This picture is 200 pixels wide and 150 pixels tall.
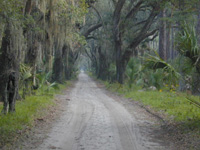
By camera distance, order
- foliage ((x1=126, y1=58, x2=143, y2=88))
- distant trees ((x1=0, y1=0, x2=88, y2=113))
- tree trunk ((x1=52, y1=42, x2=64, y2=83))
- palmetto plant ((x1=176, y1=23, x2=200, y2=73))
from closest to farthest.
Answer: palmetto plant ((x1=176, y1=23, x2=200, y2=73)) < distant trees ((x1=0, y1=0, x2=88, y2=113)) < foliage ((x1=126, y1=58, x2=143, y2=88)) < tree trunk ((x1=52, y1=42, x2=64, y2=83))

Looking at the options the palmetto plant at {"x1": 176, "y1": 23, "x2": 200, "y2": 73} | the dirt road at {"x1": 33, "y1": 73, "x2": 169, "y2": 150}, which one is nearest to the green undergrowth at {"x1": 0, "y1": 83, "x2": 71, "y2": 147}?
the dirt road at {"x1": 33, "y1": 73, "x2": 169, "y2": 150}

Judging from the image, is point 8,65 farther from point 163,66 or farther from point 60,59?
point 60,59

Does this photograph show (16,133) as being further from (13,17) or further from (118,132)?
(13,17)

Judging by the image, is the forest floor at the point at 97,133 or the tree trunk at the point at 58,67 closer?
the forest floor at the point at 97,133

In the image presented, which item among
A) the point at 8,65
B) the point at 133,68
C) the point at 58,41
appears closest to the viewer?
the point at 8,65

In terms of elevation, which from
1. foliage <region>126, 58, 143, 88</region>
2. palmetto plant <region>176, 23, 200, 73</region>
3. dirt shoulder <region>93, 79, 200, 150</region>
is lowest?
dirt shoulder <region>93, 79, 200, 150</region>

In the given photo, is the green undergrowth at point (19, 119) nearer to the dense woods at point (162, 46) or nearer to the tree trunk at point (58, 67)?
the dense woods at point (162, 46)

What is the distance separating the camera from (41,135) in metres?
6.94

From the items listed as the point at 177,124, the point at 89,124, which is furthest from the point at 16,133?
the point at 177,124

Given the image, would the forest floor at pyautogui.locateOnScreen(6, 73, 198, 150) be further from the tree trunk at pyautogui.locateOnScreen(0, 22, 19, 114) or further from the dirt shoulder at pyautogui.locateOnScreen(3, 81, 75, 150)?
the tree trunk at pyautogui.locateOnScreen(0, 22, 19, 114)

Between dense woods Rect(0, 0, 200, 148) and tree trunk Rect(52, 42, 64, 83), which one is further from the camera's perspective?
tree trunk Rect(52, 42, 64, 83)

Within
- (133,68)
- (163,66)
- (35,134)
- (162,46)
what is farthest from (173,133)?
(162,46)

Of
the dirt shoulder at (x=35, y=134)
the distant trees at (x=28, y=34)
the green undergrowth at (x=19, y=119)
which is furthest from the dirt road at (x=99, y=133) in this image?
the distant trees at (x=28, y=34)

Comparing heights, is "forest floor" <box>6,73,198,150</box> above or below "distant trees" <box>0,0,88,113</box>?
below
